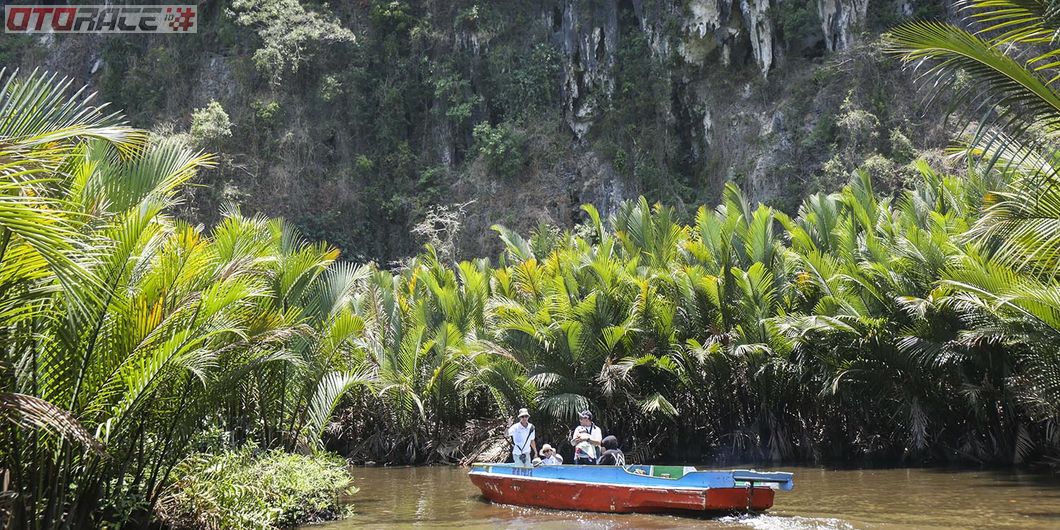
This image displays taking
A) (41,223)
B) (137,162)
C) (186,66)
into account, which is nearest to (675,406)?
(137,162)

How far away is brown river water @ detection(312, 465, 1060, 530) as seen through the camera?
10930 millimetres

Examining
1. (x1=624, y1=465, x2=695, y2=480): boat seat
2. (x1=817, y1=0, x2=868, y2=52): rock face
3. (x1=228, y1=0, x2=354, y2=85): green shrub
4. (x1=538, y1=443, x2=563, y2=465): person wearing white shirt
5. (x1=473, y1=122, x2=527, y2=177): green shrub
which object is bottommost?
(x1=624, y1=465, x2=695, y2=480): boat seat

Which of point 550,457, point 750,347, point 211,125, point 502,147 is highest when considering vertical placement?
point 211,125

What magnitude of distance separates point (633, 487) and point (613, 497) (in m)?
0.37

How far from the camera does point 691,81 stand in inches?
1369

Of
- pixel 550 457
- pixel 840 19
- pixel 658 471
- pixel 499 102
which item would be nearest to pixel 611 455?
pixel 550 457

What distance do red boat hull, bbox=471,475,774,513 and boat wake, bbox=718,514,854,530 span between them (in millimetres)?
160

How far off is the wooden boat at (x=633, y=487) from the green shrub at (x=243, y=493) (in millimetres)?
2994

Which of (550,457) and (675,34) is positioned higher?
(675,34)

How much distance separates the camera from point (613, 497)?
1234cm

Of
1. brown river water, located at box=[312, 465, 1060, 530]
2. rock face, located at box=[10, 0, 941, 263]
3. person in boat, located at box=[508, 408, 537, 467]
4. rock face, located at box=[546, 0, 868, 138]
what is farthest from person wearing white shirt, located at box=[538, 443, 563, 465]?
rock face, located at box=[546, 0, 868, 138]

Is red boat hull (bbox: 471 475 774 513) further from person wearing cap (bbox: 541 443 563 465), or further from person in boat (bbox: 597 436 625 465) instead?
person in boat (bbox: 597 436 625 465)

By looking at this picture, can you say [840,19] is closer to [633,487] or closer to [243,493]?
[633,487]

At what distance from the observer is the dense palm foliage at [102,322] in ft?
19.7
